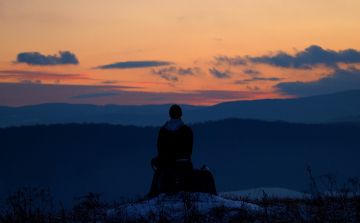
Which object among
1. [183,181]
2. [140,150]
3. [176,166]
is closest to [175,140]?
[176,166]

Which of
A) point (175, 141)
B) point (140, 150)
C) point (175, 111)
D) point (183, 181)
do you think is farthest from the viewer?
point (140, 150)

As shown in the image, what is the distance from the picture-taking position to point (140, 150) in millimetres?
87625

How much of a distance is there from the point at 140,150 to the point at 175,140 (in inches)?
3025

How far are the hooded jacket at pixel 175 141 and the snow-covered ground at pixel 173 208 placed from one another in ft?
5.22

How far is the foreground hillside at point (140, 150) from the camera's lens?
269 ft

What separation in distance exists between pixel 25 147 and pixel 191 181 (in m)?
86.7

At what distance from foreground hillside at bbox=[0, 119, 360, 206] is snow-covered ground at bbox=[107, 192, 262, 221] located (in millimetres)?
69652

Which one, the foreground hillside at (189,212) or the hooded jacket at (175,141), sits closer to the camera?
the foreground hillside at (189,212)

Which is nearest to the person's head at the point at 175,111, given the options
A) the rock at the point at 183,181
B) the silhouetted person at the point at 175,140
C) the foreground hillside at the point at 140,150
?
the silhouetted person at the point at 175,140

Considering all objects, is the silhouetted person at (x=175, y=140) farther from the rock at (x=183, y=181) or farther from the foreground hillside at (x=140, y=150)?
the foreground hillside at (x=140, y=150)

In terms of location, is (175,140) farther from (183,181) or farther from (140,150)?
(140,150)

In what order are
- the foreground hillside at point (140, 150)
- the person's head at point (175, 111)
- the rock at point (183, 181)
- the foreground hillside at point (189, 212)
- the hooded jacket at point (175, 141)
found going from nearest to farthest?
the foreground hillside at point (189, 212) < the rock at point (183, 181) < the hooded jacket at point (175, 141) < the person's head at point (175, 111) < the foreground hillside at point (140, 150)

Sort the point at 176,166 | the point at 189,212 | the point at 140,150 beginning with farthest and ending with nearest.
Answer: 1. the point at 140,150
2. the point at 176,166
3. the point at 189,212

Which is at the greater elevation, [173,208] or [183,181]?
[183,181]
